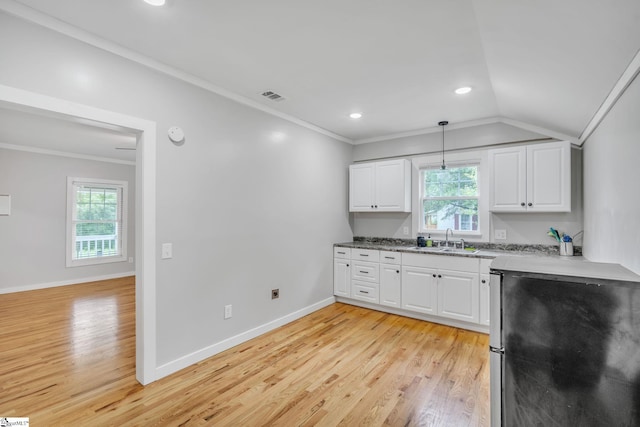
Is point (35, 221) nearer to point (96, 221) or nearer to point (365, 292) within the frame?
point (96, 221)

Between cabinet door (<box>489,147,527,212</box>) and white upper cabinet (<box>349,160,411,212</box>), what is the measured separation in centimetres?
108

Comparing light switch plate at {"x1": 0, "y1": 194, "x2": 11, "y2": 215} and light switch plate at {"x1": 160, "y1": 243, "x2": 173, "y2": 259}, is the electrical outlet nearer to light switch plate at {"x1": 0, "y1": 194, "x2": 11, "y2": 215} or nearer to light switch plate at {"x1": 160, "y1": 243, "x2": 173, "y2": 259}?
light switch plate at {"x1": 160, "y1": 243, "x2": 173, "y2": 259}

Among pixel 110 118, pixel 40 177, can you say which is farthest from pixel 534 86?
pixel 40 177

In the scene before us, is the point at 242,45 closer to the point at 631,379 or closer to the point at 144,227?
the point at 144,227

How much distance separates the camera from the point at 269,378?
254 centimetres

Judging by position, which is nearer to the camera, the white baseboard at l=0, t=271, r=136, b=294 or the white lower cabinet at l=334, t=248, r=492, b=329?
the white lower cabinet at l=334, t=248, r=492, b=329

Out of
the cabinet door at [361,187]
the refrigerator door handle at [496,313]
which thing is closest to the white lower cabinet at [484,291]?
the cabinet door at [361,187]

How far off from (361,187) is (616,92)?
310 centimetres

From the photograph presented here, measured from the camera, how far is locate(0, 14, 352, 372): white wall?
6.75ft

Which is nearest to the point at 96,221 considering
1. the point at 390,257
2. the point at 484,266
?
the point at 390,257

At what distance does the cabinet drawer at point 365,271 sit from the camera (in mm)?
4238

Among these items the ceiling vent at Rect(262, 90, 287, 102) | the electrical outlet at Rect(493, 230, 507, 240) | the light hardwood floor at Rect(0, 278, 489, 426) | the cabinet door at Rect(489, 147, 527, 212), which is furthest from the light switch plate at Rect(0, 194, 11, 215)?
the electrical outlet at Rect(493, 230, 507, 240)

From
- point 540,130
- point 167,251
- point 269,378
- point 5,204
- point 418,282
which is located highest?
point 540,130

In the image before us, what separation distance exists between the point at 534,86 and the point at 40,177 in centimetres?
763
